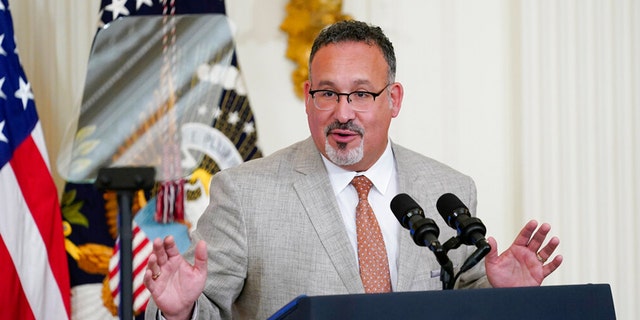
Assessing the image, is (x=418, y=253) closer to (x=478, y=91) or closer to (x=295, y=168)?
(x=295, y=168)

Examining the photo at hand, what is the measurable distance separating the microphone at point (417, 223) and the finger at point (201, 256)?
1.65 ft

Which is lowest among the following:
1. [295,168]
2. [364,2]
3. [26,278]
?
[26,278]

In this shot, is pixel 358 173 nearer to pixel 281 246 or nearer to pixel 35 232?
pixel 281 246

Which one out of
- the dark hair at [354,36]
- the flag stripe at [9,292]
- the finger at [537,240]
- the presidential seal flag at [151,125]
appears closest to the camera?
the finger at [537,240]

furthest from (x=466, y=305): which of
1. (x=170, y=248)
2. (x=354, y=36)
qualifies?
(x=354, y=36)

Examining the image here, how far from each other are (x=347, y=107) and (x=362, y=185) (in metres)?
0.30

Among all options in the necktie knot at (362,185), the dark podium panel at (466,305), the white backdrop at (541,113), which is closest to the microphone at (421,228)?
the dark podium panel at (466,305)

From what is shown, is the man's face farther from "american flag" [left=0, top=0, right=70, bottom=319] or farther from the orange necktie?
"american flag" [left=0, top=0, right=70, bottom=319]

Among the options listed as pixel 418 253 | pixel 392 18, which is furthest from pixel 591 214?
pixel 418 253

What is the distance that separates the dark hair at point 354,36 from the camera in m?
3.16

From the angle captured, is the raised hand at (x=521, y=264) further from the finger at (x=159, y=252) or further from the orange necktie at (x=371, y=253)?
the finger at (x=159, y=252)

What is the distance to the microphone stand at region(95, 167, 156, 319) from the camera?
1932 millimetres

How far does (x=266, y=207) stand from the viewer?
313 centimetres

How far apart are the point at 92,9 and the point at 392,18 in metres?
1.52
